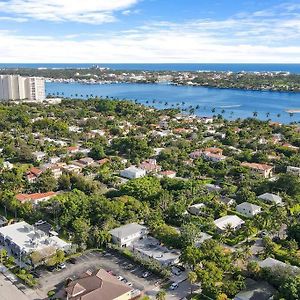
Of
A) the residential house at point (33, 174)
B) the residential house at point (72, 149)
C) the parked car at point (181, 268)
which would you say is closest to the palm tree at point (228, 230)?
the parked car at point (181, 268)

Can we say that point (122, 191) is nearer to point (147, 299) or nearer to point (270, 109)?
point (147, 299)


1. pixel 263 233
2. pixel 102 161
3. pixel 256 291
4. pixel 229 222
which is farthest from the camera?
pixel 102 161

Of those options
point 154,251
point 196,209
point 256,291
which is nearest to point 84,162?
point 196,209

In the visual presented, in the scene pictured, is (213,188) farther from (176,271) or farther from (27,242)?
(27,242)

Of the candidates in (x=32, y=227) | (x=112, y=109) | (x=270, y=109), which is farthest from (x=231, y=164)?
(x=270, y=109)

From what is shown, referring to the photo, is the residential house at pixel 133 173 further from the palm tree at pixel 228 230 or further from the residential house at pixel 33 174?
the palm tree at pixel 228 230

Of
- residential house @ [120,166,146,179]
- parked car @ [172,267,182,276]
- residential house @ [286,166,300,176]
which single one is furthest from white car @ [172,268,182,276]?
residential house @ [286,166,300,176]
